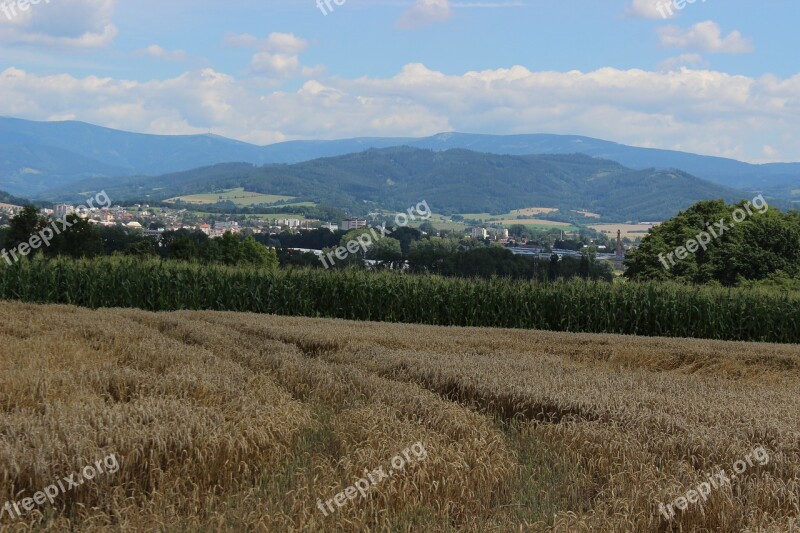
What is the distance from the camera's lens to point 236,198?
526ft

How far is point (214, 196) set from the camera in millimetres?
160125

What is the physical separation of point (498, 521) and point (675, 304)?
59.2 ft

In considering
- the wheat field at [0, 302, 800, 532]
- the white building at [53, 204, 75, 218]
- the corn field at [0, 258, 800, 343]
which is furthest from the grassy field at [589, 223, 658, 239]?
the wheat field at [0, 302, 800, 532]

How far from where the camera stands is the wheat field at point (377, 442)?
4.74 metres

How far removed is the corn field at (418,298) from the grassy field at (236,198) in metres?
125

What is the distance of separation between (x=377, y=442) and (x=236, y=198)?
6250 inches

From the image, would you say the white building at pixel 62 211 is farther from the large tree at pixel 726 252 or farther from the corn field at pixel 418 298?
the large tree at pixel 726 252

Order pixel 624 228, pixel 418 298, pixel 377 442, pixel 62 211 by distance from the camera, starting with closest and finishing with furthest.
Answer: pixel 377 442 < pixel 418 298 < pixel 62 211 < pixel 624 228

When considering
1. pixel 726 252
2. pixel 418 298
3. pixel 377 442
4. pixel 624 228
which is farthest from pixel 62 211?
pixel 624 228

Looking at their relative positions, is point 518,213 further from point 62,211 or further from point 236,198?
point 62,211

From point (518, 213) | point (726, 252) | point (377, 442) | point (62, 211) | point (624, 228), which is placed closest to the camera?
point (377, 442)

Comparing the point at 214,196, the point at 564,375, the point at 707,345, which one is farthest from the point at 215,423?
the point at 214,196

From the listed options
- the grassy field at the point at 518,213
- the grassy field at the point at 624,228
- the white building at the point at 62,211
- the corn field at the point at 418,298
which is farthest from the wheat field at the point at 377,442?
the grassy field at the point at 518,213

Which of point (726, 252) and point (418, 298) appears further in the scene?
point (726, 252)
